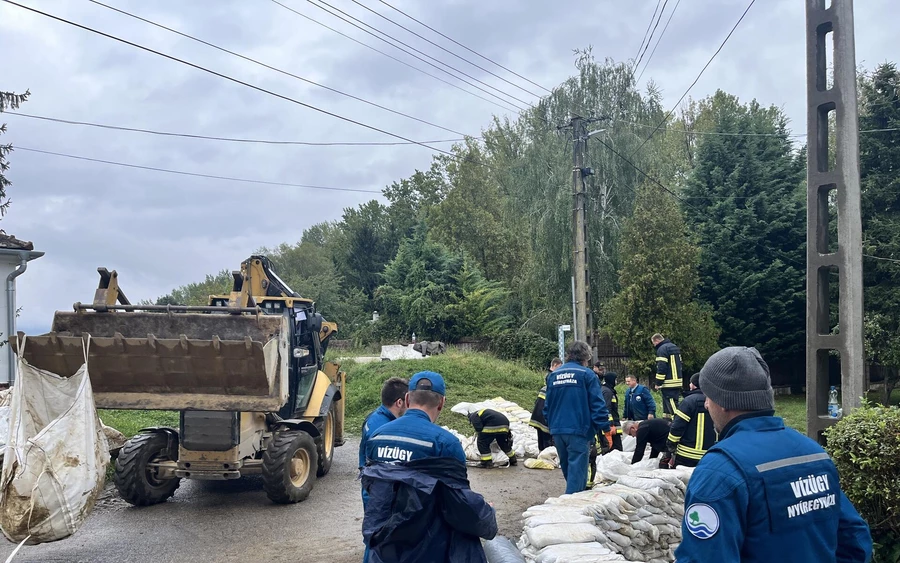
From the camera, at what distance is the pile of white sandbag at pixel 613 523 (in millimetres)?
5969

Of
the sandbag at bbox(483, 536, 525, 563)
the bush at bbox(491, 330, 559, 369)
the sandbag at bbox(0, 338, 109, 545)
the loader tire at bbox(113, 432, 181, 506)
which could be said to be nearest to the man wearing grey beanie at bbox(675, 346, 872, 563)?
the sandbag at bbox(483, 536, 525, 563)

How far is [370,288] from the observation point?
46.4 m

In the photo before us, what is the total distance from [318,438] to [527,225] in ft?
72.8

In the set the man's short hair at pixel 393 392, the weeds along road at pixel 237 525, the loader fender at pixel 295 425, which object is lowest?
the weeds along road at pixel 237 525

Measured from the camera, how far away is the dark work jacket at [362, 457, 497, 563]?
3561 millimetres

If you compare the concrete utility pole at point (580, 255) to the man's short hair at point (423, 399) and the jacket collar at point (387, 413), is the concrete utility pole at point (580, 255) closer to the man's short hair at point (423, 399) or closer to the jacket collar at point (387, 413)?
the jacket collar at point (387, 413)

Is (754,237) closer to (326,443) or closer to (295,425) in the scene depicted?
(326,443)

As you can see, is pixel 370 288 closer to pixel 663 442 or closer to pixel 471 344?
pixel 471 344

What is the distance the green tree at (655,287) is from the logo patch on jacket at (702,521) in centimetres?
2310

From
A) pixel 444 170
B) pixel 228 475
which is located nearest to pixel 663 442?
pixel 228 475

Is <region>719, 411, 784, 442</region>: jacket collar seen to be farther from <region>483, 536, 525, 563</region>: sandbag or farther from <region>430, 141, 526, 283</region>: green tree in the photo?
<region>430, 141, 526, 283</region>: green tree

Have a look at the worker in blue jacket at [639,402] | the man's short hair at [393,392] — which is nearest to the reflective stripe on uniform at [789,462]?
the man's short hair at [393,392]

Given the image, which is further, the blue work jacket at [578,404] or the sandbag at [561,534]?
the blue work jacket at [578,404]

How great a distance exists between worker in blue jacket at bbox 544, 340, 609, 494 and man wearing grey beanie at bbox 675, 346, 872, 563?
5.39m
